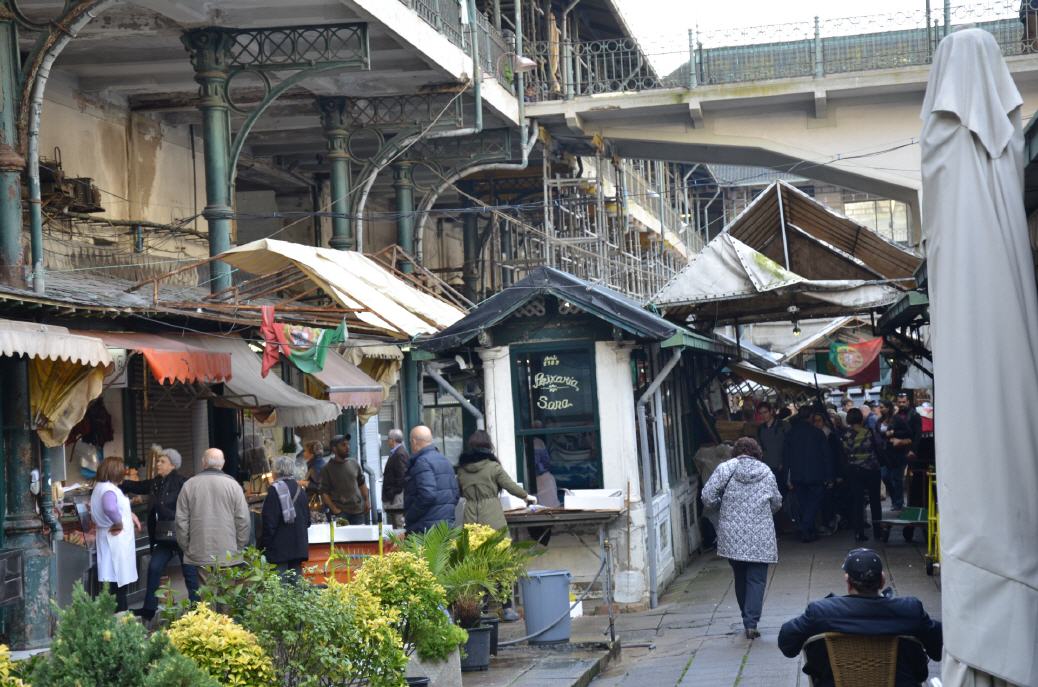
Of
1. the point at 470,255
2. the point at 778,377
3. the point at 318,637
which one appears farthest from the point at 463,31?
the point at 318,637

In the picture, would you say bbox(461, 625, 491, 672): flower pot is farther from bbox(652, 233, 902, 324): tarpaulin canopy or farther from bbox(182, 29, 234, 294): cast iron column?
bbox(182, 29, 234, 294): cast iron column

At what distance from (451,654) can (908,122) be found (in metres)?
18.6

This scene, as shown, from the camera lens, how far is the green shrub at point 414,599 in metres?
8.72

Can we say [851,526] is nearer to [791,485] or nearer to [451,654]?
[791,485]

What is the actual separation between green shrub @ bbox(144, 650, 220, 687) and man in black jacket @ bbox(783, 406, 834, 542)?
46.1ft

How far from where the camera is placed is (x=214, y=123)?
17.7 m

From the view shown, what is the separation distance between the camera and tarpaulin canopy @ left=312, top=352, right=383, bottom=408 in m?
17.2

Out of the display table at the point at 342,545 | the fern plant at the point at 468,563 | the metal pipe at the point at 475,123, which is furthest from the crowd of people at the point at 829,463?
the fern plant at the point at 468,563

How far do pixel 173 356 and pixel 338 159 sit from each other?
28.5 feet

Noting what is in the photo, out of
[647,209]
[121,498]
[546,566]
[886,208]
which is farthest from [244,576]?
[886,208]

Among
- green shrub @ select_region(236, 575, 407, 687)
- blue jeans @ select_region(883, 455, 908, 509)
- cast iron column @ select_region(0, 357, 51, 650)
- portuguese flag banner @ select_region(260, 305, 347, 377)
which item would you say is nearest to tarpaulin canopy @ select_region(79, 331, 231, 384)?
portuguese flag banner @ select_region(260, 305, 347, 377)

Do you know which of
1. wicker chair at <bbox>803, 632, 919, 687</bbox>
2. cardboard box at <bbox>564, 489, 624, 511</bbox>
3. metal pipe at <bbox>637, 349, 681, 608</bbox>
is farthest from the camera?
metal pipe at <bbox>637, 349, 681, 608</bbox>

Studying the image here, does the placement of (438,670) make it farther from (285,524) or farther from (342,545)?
(342,545)

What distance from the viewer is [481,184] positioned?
28.9 m
